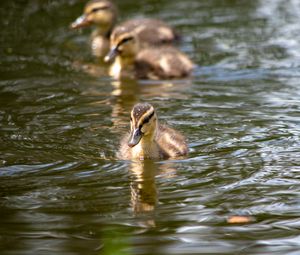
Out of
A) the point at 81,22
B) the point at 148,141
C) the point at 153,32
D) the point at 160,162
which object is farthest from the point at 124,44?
the point at 160,162

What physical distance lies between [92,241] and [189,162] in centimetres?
143

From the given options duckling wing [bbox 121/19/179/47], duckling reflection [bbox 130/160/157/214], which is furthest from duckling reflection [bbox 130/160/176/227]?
duckling wing [bbox 121/19/179/47]

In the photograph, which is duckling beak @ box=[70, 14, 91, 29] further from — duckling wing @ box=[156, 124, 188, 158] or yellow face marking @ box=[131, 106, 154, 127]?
yellow face marking @ box=[131, 106, 154, 127]

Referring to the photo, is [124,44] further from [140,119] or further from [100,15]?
[140,119]

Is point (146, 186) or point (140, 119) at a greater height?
point (140, 119)

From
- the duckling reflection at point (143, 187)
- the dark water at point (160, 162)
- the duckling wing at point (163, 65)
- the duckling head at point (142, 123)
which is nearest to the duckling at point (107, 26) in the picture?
the dark water at point (160, 162)

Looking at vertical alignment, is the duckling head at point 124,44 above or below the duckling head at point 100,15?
below

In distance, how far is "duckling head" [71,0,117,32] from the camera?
32.6 feet

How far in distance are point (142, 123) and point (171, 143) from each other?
25cm

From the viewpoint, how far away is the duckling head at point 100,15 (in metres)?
9.94

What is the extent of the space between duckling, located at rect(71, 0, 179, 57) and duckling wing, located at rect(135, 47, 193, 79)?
0.78 m

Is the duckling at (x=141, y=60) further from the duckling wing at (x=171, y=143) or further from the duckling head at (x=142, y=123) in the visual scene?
the duckling head at (x=142, y=123)

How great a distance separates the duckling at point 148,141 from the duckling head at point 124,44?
289cm

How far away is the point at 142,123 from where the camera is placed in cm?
537
